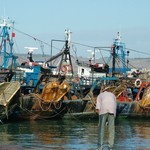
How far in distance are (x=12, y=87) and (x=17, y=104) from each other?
134 centimetres

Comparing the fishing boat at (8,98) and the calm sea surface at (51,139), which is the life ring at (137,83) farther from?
the fishing boat at (8,98)

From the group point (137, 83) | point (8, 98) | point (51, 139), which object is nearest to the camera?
point (51, 139)

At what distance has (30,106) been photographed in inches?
977

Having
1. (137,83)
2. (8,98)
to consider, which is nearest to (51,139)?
(8,98)

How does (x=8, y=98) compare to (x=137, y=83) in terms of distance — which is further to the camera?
(x=137, y=83)

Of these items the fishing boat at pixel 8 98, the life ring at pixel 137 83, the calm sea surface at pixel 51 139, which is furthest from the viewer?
the life ring at pixel 137 83

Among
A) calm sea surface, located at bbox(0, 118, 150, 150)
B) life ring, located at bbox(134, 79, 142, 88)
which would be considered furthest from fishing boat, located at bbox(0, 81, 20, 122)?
life ring, located at bbox(134, 79, 142, 88)

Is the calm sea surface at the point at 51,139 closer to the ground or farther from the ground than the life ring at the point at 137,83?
closer to the ground

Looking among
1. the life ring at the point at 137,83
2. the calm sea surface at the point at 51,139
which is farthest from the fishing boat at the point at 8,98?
the life ring at the point at 137,83

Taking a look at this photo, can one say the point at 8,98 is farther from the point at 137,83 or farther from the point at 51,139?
the point at 137,83

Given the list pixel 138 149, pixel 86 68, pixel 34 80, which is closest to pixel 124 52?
pixel 86 68

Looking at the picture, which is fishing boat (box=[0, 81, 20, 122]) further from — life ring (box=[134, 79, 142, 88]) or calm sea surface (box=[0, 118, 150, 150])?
life ring (box=[134, 79, 142, 88])

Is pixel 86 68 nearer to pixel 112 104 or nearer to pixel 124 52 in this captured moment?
pixel 124 52

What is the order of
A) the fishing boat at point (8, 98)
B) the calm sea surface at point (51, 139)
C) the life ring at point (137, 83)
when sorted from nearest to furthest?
1. the calm sea surface at point (51, 139)
2. the fishing boat at point (8, 98)
3. the life ring at point (137, 83)
